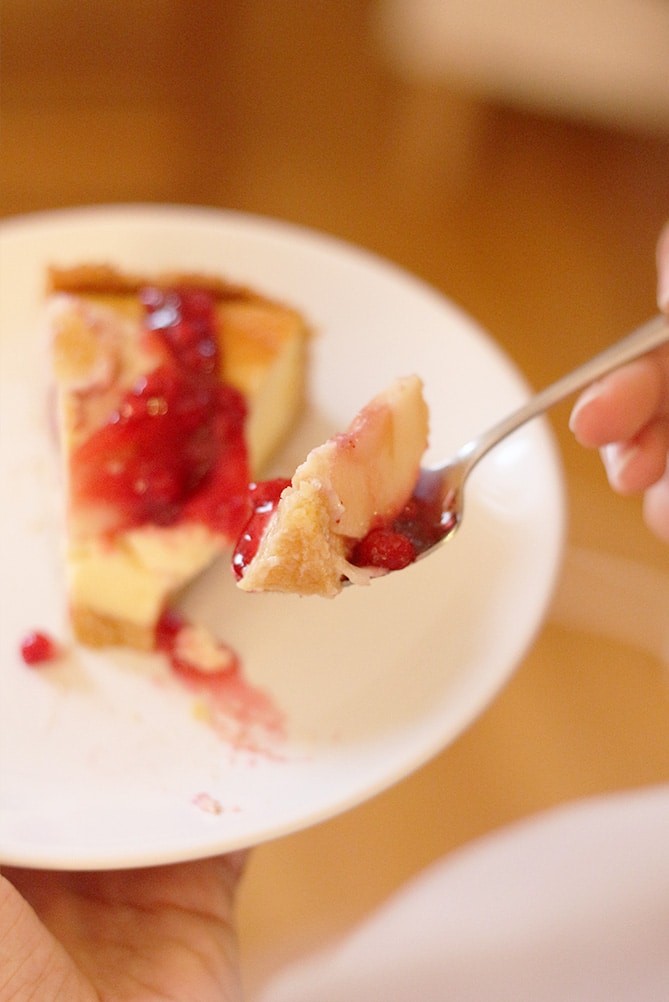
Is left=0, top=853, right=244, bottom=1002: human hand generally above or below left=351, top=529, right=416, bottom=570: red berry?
below

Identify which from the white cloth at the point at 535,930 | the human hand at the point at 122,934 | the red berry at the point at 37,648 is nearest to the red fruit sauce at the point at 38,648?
the red berry at the point at 37,648

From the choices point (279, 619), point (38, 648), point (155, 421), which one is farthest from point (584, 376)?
point (38, 648)

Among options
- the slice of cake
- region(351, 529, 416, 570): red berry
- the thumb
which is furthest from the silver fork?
the thumb

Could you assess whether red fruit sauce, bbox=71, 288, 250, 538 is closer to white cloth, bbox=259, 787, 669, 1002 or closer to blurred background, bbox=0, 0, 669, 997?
white cloth, bbox=259, 787, 669, 1002

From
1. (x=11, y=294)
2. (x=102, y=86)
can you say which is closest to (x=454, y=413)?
(x=11, y=294)

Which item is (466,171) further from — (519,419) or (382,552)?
(382,552)

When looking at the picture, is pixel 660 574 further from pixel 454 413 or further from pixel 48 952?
pixel 48 952

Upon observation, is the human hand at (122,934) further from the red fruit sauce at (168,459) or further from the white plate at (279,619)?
the red fruit sauce at (168,459)

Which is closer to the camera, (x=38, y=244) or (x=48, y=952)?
(x=48, y=952)
